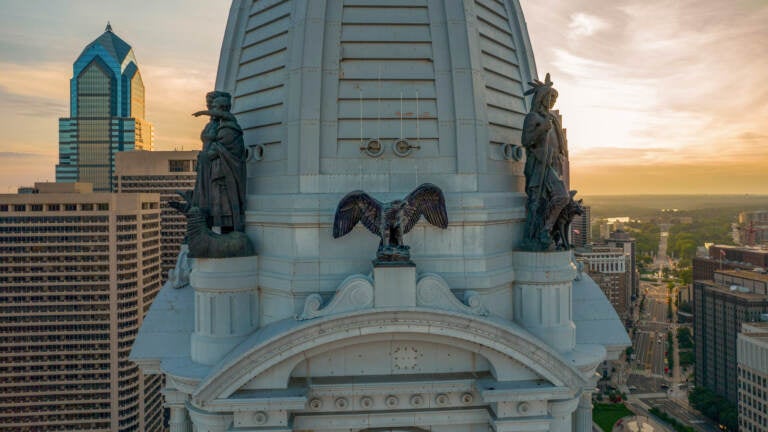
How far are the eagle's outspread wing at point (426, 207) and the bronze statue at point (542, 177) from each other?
4.19 meters

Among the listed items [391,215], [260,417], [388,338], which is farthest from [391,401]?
[391,215]

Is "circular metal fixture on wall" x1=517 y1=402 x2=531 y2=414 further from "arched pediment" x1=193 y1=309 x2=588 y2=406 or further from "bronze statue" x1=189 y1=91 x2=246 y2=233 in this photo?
"bronze statue" x1=189 y1=91 x2=246 y2=233

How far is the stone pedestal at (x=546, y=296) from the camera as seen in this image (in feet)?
76.7

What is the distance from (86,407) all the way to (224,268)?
352 ft

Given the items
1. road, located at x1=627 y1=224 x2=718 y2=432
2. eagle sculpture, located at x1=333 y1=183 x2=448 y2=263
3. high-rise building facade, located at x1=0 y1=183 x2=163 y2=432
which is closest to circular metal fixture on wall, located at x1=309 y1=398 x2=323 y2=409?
eagle sculpture, located at x1=333 y1=183 x2=448 y2=263

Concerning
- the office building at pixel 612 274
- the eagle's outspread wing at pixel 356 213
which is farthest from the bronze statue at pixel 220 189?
the office building at pixel 612 274

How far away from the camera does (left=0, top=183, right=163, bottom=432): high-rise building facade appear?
113m

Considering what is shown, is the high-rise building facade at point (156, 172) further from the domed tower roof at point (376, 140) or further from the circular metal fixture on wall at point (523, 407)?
the circular metal fixture on wall at point (523, 407)

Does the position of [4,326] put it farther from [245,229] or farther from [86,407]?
[245,229]

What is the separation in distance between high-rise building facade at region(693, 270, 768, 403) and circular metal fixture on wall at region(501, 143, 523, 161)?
333 feet

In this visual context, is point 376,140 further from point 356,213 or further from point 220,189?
point 220,189

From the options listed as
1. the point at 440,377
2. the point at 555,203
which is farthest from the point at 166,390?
the point at 555,203

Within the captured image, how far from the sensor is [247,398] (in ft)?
66.2

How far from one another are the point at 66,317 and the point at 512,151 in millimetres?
110211
